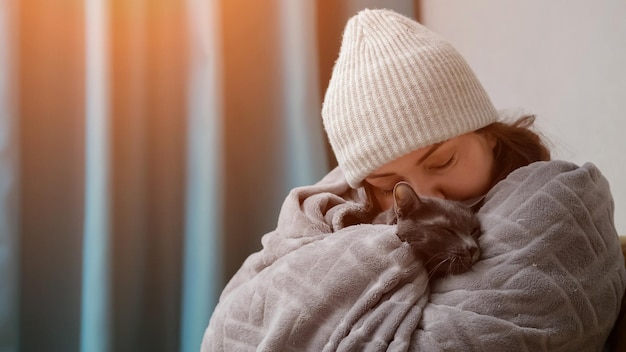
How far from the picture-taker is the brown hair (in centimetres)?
104

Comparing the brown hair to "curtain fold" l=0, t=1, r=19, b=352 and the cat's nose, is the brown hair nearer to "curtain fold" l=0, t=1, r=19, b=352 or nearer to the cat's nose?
the cat's nose

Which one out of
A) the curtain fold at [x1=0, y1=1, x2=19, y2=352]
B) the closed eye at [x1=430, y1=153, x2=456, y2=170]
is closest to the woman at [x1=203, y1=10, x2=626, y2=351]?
the closed eye at [x1=430, y1=153, x2=456, y2=170]

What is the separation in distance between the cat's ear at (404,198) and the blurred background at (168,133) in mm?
546

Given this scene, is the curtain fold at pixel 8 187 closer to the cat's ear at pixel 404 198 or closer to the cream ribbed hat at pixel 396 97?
the cream ribbed hat at pixel 396 97

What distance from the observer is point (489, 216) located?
873mm

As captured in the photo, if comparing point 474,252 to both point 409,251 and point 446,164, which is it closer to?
point 409,251

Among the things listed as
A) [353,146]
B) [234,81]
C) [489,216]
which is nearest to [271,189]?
[234,81]

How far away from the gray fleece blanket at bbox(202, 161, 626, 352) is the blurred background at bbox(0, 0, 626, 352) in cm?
48

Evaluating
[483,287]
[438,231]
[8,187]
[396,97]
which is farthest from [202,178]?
[483,287]

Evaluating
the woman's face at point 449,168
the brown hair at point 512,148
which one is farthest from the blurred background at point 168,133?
the woman's face at point 449,168

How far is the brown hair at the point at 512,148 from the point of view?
1036 millimetres

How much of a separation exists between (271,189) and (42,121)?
1.89 feet

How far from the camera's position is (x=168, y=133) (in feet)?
4.94

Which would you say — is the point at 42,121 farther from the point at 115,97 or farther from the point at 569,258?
the point at 569,258
